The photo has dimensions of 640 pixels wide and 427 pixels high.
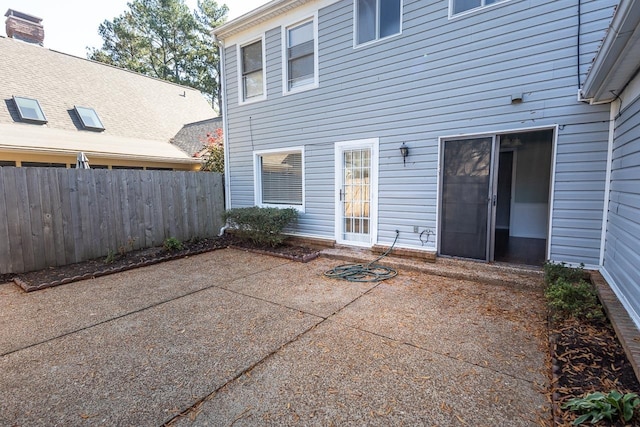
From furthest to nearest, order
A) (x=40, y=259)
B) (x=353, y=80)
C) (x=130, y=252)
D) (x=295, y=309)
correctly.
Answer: (x=130, y=252) < (x=353, y=80) < (x=40, y=259) < (x=295, y=309)

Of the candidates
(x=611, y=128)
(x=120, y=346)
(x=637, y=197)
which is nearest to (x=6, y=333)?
(x=120, y=346)

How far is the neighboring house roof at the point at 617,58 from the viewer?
6.42 ft

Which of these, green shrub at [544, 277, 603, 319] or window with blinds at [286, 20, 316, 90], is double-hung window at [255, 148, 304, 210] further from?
green shrub at [544, 277, 603, 319]

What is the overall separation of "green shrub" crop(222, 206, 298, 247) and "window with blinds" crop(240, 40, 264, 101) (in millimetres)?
2864

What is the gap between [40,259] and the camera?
198 inches

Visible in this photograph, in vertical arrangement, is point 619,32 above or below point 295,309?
above

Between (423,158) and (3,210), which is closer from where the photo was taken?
(3,210)

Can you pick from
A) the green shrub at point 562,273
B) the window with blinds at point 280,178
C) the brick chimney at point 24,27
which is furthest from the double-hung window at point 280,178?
the brick chimney at point 24,27

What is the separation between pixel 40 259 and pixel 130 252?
1.38 metres

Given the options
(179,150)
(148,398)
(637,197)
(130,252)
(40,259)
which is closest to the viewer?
(148,398)

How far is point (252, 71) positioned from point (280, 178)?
2705 millimetres

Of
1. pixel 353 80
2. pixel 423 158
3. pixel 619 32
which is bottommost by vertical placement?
pixel 423 158

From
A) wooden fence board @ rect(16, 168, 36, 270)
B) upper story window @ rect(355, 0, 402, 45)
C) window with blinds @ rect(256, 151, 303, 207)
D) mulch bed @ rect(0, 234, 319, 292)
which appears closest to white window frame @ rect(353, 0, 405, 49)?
upper story window @ rect(355, 0, 402, 45)

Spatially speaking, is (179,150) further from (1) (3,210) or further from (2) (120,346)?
(2) (120,346)
